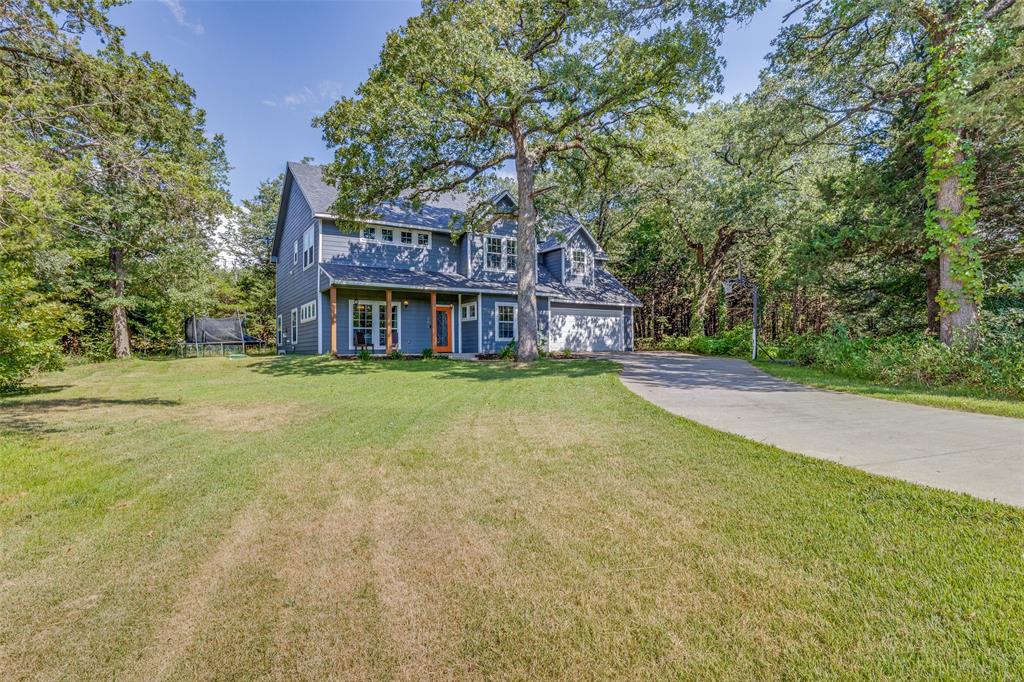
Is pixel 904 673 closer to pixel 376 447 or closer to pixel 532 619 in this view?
pixel 532 619

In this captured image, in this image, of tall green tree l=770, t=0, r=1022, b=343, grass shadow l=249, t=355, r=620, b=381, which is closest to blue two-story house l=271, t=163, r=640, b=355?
grass shadow l=249, t=355, r=620, b=381

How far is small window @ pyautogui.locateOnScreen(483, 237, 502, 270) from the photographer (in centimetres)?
1936

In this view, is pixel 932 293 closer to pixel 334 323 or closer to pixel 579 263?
pixel 579 263

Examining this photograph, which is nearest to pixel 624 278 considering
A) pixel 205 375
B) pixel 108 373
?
pixel 205 375

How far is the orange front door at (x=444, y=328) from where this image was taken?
729 inches

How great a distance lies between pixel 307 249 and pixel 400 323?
184 inches

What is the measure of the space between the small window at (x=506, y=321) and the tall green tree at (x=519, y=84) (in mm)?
4394

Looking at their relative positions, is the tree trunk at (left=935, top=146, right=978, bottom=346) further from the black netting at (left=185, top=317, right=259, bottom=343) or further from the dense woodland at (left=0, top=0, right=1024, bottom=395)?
the black netting at (left=185, top=317, right=259, bottom=343)

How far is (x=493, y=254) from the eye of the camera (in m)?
19.5

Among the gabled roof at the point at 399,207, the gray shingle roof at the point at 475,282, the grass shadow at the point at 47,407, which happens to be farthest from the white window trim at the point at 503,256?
the grass shadow at the point at 47,407

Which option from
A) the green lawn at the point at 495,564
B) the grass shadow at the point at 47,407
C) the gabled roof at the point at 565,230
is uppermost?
the gabled roof at the point at 565,230

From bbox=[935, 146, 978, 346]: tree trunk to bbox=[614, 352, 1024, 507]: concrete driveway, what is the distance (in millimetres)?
3664

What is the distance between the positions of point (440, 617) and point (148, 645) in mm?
1298

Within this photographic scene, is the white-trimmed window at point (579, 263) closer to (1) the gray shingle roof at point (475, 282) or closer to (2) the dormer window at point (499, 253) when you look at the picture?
(1) the gray shingle roof at point (475, 282)
